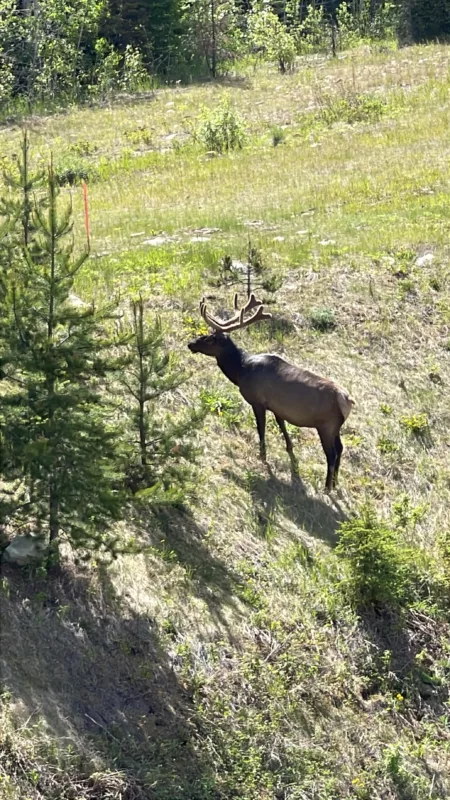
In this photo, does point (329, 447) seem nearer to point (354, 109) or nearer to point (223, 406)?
point (223, 406)

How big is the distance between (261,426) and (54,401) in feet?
13.7

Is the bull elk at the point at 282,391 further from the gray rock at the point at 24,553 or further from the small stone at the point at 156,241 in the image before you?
the small stone at the point at 156,241

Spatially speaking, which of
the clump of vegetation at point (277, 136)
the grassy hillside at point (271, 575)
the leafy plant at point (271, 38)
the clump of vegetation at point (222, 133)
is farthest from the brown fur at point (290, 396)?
the leafy plant at point (271, 38)

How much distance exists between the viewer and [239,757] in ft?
28.7

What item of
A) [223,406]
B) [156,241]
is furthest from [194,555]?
[156,241]

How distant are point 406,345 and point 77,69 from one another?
24.2 m

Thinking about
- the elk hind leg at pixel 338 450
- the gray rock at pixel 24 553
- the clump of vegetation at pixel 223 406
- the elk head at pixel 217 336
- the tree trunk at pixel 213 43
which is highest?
the tree trunk at pixel 213 43

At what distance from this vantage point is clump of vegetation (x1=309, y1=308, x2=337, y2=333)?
1520 centimetres

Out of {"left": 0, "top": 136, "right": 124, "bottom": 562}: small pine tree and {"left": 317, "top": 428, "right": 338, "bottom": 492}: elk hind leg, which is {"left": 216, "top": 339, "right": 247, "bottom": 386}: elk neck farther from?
{"left": 0, "top": 136, "right": 124, "bottom": 562}: small pine tree

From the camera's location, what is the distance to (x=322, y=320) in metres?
15.2

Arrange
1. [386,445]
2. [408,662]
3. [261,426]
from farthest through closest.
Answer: [386,445]
[261,426]
[408,662]

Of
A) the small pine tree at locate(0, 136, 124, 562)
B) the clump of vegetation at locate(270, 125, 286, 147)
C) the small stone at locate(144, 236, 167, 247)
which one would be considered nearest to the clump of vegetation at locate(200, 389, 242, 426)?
the small pine tree at locate(0, 136, 124, 562)

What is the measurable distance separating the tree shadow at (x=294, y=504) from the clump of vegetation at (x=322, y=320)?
3482 mm

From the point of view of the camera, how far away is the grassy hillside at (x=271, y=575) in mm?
8578
